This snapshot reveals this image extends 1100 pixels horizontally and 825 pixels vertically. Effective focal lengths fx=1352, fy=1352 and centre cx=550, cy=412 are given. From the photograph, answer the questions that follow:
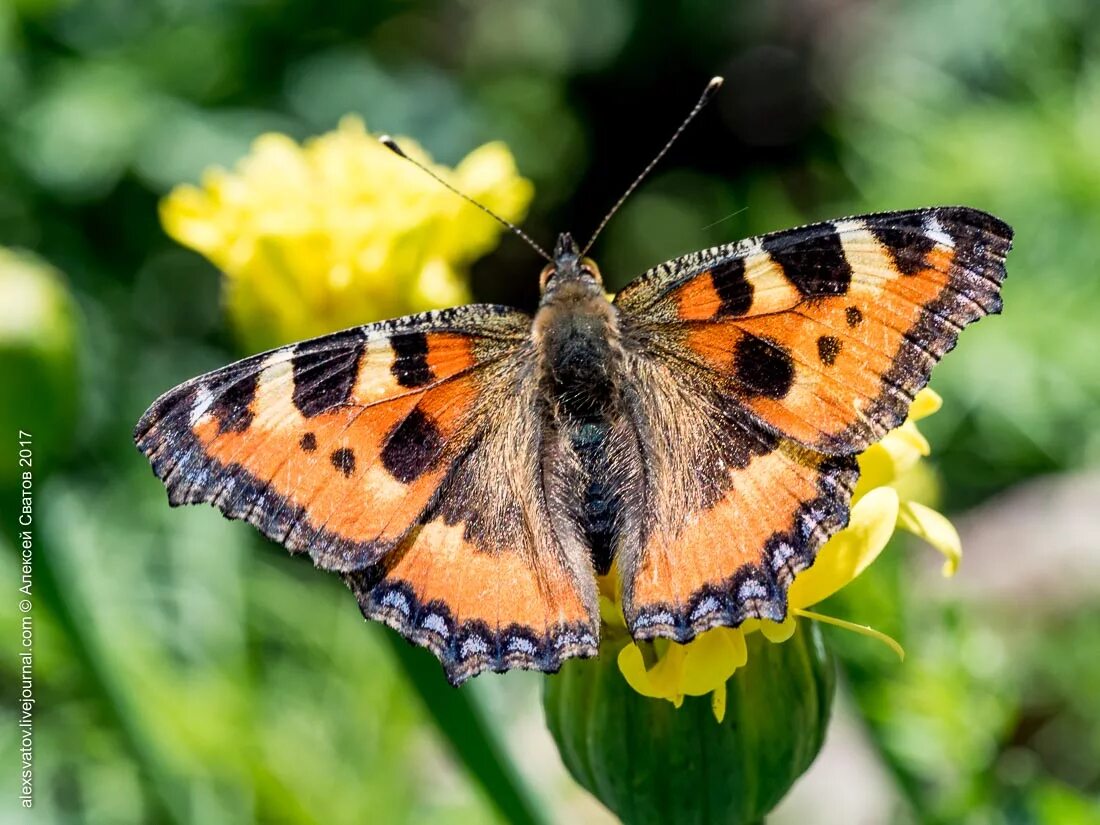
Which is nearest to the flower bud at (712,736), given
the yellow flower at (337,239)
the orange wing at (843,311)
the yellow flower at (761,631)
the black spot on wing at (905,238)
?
the yellow flower at (761,631)

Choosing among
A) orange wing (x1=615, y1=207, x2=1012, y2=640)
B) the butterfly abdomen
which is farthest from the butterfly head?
orange wing (x1=615, y1=207, x2=1012, y2=640)

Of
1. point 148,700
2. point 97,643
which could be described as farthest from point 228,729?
point 97,643

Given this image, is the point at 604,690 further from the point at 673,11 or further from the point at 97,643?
the point at 673,11

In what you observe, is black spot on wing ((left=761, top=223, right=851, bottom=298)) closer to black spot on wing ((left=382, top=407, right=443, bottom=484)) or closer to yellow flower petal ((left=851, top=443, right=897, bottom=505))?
yellow flower petal ((left=851, top=443, right=897, bottom=505))

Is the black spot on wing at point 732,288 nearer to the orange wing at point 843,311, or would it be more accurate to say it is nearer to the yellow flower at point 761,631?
the orange wing at point 843,311

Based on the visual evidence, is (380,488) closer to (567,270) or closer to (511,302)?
(567,270)

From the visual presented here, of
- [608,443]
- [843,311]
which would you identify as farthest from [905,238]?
[608,443]
